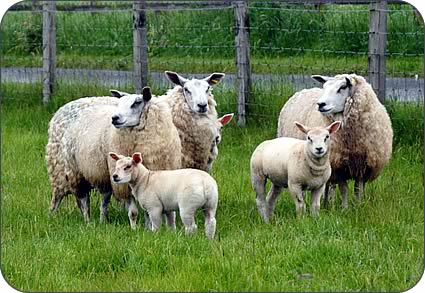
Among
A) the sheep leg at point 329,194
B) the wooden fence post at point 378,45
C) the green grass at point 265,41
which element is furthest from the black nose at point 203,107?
the green grass at point 265,41

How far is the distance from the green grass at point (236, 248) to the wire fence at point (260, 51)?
2.16 m

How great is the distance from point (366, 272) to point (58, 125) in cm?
354

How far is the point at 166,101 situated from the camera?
757cm

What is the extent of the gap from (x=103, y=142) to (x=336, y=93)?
74.5 inches

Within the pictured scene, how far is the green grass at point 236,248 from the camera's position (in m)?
5.36

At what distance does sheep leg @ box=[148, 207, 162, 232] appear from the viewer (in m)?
6.59

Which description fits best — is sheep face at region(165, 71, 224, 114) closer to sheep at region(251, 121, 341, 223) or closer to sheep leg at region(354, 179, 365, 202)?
sheep at region(251, 121, 341, 223)

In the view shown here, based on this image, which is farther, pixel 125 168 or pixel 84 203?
pixel 84 203

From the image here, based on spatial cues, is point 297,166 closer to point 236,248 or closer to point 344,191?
point 344,191

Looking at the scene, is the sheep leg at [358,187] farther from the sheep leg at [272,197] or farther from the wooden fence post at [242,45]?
the wooden fence post at [242,45]

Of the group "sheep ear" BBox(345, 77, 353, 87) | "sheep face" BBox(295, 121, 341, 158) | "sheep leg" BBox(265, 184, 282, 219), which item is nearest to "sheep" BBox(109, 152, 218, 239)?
"sheep face" BBox(295, 121, 341, 158)

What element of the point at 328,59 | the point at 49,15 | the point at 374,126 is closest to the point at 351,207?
the point at 374,126

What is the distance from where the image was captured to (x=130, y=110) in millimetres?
7004

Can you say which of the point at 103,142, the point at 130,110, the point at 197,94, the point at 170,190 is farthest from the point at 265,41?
the point at 170,190
